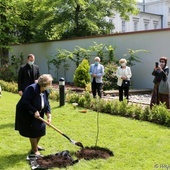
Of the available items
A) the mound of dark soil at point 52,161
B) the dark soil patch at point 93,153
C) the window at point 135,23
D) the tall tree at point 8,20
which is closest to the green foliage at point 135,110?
the dark soil patch at point 93,153

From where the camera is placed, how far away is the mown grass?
16.5 ft

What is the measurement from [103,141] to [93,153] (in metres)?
0.92

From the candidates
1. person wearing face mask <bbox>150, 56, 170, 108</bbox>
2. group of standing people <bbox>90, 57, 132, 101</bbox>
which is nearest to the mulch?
person wearing face mask <bbox>150, 56, 170, 108</bbox>

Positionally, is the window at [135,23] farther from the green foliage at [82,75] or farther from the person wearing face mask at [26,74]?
the person wearing face mask at [26,74]

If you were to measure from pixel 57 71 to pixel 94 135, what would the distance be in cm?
1473

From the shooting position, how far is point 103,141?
6.31m

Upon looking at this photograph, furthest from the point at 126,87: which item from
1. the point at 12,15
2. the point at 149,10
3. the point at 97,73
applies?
the point at 149,10

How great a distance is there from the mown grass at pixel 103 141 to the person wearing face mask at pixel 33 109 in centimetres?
52

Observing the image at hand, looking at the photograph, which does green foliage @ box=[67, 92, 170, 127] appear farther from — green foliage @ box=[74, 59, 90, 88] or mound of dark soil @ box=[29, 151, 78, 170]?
green foliage @ box=[74, 59, 90, 88]

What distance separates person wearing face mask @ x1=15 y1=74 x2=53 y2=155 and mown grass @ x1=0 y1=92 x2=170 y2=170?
523mm

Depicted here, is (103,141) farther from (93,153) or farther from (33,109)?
(33,109)

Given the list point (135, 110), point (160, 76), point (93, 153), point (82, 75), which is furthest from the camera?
point (82, 75)

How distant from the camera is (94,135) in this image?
6773 mm

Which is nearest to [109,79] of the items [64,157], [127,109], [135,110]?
[127,109]
